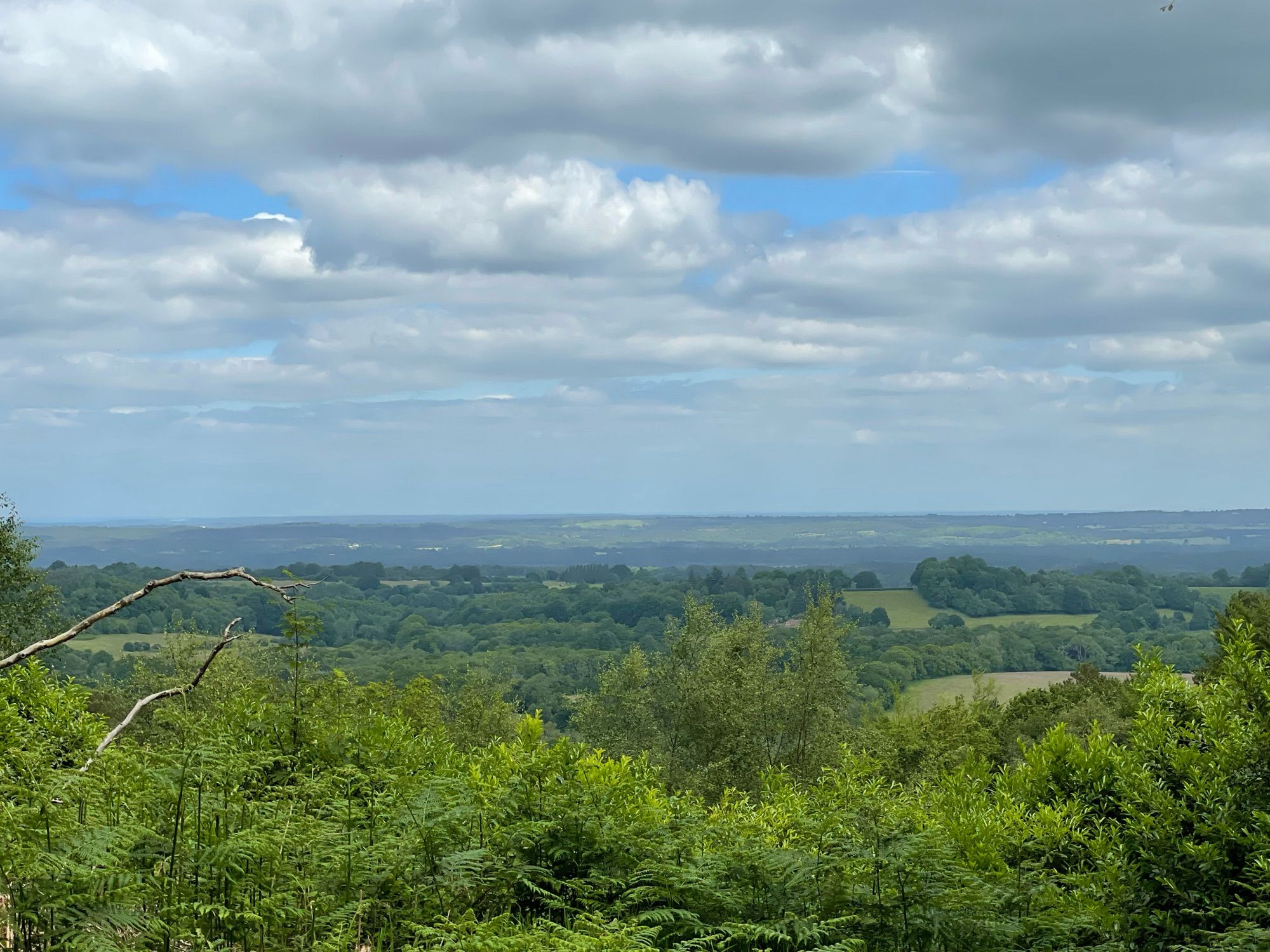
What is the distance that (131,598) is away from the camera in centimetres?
798

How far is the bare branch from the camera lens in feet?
24.8

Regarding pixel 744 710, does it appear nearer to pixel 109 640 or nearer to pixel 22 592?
pixel 22 592

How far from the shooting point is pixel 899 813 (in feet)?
28.8

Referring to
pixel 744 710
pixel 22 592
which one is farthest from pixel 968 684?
pixel 22 592

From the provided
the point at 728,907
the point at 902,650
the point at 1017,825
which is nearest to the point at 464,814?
the point at 728,907

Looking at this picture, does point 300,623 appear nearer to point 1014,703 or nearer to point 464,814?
point 464,814

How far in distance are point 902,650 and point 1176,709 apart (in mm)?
106191

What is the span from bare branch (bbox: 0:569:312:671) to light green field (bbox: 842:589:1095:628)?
14369 cm

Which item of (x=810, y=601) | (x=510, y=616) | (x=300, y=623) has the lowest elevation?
(x=510, y=616)

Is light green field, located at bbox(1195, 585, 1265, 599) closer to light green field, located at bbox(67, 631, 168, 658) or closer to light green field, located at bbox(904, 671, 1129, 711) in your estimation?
light green field, located at bbox(904, 671, 1129, 711)

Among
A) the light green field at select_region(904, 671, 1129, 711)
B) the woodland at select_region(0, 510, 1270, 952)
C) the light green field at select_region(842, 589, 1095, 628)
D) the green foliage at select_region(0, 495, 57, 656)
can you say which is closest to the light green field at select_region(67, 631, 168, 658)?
the green foliage at select_region(0, 495, 57, 656)

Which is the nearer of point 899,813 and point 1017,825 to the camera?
point 899,813

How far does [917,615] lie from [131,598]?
531 ft

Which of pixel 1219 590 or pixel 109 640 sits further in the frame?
pixel 1219 590
